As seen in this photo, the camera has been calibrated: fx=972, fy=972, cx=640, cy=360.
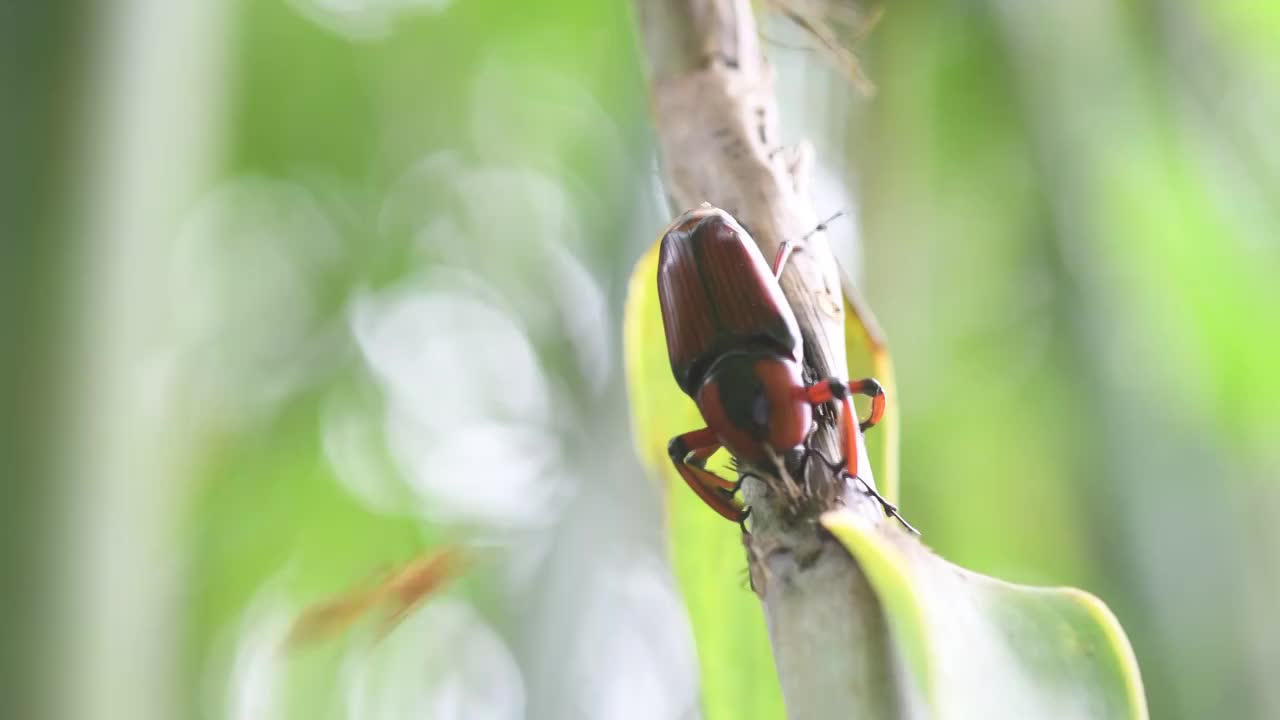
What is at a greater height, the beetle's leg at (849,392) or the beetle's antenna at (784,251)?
the beetle's antenna at (784,251)

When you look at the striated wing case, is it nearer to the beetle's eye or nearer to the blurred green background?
the beetle's eye

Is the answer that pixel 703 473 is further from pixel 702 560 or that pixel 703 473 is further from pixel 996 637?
pixel 996 637

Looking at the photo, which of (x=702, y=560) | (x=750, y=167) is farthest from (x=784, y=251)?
(x=702, y=560)

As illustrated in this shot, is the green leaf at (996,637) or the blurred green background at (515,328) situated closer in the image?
the green leaf at (996,637)

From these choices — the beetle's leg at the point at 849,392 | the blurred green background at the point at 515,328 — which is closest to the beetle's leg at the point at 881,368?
the beetle's leg at the point at 849,392

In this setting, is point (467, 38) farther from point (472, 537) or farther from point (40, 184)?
point (40, 184)

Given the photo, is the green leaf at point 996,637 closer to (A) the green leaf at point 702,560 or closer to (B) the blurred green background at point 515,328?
(A) the green leaf at point 702,560

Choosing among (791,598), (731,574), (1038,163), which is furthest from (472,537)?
(791,598)
